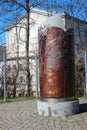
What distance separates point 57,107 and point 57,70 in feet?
3.86

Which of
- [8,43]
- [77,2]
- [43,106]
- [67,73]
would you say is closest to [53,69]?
[67,73]

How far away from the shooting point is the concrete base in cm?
1062

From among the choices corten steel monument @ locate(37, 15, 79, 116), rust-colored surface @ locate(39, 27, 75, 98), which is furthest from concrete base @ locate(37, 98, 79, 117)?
rust-colored surface @ locate(39, 27, 75, 98)

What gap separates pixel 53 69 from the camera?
35.8 ft

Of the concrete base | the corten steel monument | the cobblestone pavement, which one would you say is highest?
the corten steel monument

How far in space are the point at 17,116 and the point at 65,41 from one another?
2.83 meters

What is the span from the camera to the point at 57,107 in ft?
34.8

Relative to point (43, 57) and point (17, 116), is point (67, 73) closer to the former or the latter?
point (43, 57)

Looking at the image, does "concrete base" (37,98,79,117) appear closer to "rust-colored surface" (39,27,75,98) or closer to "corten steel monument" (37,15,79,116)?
"corten steel monument" (37,15,79,116)

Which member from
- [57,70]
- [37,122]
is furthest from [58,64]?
[37,122]

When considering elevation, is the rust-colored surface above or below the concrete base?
above

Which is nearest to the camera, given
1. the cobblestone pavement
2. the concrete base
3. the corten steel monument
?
the cobblestone pavement

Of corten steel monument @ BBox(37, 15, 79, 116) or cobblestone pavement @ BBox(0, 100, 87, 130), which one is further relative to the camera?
corten steel monument @ BBox(37, 15, 79, 116)

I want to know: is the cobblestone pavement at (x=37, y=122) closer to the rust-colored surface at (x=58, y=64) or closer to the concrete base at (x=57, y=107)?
the concrete base at (x=57, y=107)
